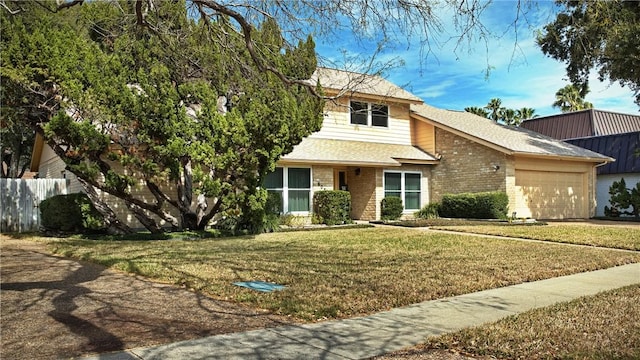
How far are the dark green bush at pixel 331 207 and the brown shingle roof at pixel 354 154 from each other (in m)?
1.31

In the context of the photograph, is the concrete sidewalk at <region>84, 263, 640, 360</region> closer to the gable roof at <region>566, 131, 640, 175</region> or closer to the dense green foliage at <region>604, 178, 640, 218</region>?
the dense green foliage at <region>604, 178, 640, 218</region>

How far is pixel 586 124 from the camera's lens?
1325 inches

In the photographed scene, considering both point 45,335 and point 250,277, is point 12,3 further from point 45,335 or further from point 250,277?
point 45,335

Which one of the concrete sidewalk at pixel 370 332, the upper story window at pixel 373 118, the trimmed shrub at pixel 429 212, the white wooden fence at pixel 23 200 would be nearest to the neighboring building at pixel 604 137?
the trimmed shrub at pixel 429 212

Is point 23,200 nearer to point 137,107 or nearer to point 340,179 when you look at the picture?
point 137,107

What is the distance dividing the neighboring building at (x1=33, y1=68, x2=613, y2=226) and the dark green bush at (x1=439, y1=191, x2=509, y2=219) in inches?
34.3

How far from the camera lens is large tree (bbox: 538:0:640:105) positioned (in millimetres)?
5660

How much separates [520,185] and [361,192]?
6.92 meters

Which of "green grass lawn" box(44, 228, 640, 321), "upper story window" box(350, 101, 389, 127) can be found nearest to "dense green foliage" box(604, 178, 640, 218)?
"upper story window" box(350, 101, 389, 127)

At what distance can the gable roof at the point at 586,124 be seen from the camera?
33469 mm

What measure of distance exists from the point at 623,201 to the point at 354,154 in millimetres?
12829

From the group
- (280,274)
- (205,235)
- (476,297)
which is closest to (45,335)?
(280,274)

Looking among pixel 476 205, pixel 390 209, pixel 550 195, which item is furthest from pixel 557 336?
pixel 550 195

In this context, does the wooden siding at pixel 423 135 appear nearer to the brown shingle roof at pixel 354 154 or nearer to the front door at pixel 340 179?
the brown shingle roof at pixel 354 154
